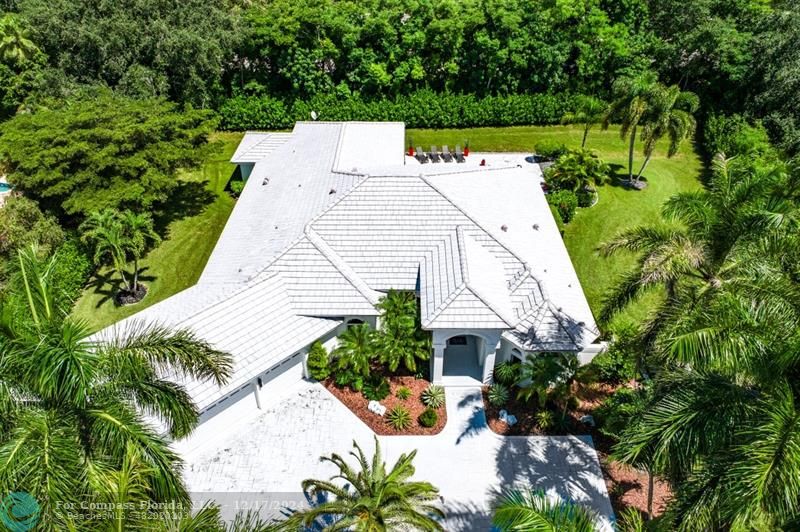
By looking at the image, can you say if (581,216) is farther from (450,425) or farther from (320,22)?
(320,22)

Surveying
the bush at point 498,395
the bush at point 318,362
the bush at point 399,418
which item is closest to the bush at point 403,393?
the bush at point 399,418

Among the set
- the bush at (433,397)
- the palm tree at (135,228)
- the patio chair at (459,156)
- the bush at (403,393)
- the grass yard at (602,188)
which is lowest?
the bush at (403,393)

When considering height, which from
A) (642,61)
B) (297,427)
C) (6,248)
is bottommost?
(297,427)

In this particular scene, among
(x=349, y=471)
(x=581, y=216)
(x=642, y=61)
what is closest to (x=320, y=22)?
(x=581, y=216)

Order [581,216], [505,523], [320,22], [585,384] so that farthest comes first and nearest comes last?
[320,22]
[581,216]
[585,384]
[505,523]

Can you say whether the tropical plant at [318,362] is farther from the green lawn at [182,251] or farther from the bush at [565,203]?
the bush at [565,203]

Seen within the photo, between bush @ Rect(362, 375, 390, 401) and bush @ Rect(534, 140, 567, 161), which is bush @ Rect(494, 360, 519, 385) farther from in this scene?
bush @ Rect(534, 140, 567, 161)
